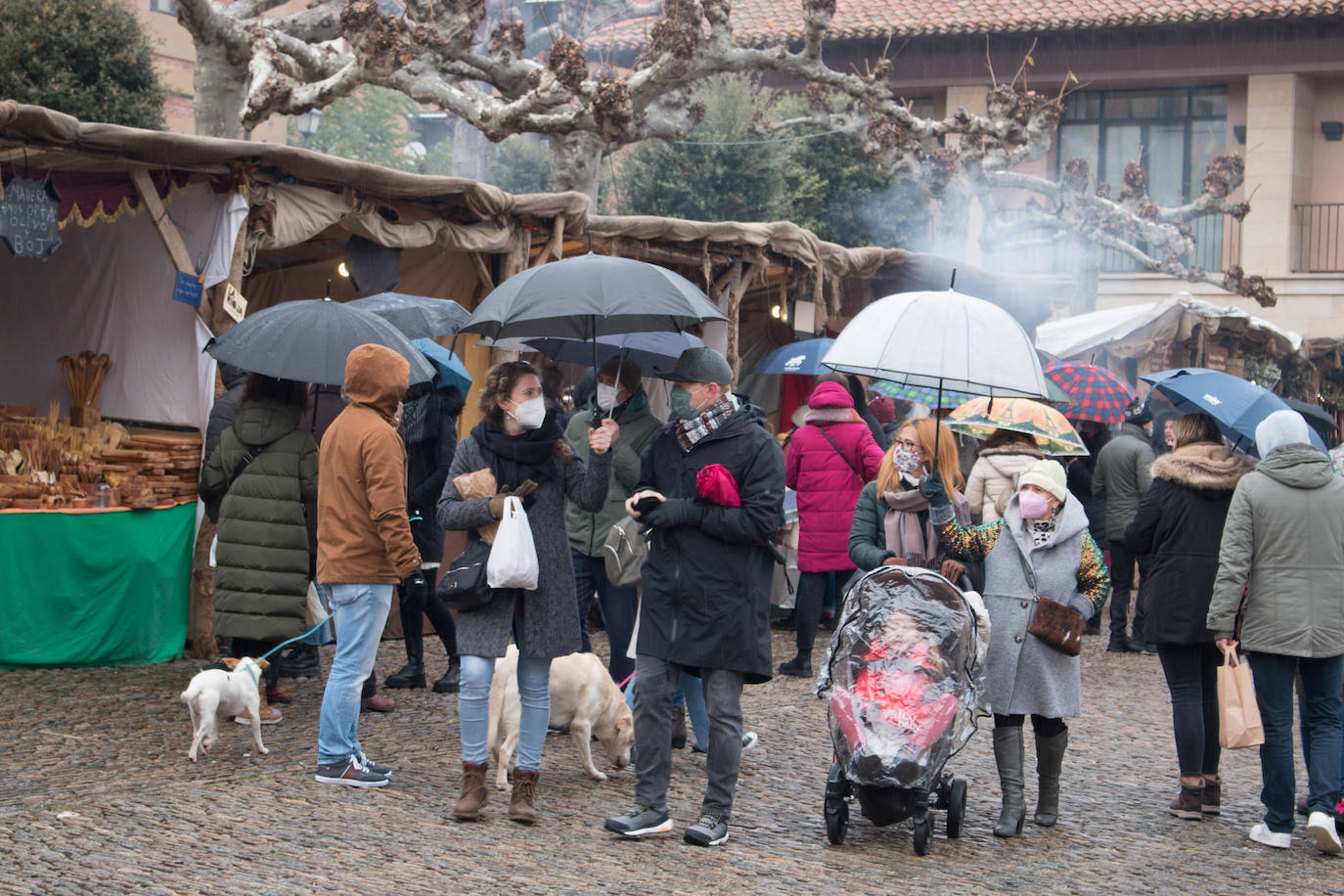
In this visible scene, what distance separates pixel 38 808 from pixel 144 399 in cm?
469

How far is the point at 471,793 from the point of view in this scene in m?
5.33

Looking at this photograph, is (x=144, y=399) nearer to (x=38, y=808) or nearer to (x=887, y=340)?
(x=38, y=808)

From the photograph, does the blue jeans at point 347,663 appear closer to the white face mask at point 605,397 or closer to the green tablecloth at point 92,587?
the white face mask at point 605,397

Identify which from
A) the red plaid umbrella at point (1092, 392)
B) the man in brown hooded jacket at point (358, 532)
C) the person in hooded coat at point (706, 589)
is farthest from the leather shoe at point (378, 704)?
the red plaid umbrella at point (1092, 392)

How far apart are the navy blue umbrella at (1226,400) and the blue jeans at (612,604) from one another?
2.81 metres

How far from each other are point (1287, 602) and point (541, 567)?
299 centimetres

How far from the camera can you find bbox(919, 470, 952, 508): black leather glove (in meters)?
5.75

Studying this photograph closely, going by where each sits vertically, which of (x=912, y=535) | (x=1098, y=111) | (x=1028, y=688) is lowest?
(x=1028, y=688)

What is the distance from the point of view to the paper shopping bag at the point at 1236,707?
5543 mm

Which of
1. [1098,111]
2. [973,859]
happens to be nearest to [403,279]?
[973,859]

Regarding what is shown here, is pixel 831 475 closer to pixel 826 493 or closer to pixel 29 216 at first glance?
pixel 826 493

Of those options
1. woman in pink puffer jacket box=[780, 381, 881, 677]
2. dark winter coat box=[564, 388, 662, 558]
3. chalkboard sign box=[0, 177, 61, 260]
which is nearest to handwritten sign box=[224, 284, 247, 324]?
chalkboard sign box=[0, 177, 61, 260]

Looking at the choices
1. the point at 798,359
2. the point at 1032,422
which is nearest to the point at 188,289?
the point at 1032,422

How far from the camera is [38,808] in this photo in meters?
5.28
